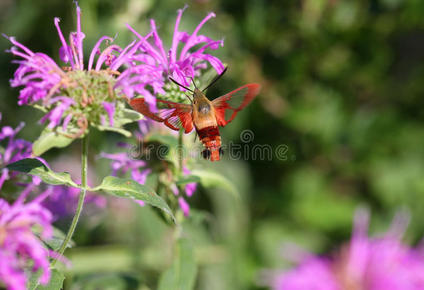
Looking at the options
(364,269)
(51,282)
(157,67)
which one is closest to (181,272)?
(51,282)

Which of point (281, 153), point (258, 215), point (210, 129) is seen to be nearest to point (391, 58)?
point (281, 153)

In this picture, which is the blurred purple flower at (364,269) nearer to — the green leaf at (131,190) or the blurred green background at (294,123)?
the blurred green background at (294,123)

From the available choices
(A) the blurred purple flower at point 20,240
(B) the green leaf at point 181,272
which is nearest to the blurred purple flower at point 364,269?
(B) the green leaf at point 181,272

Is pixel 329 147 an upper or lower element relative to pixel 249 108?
lower

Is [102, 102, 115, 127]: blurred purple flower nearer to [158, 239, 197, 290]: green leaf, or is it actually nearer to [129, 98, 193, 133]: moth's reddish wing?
[129, 98, 193, 133]: moth's reddish wing

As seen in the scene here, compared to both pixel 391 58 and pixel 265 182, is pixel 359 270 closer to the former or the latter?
pixel 265 182

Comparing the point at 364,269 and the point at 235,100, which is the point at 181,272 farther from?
the point at 364,269
